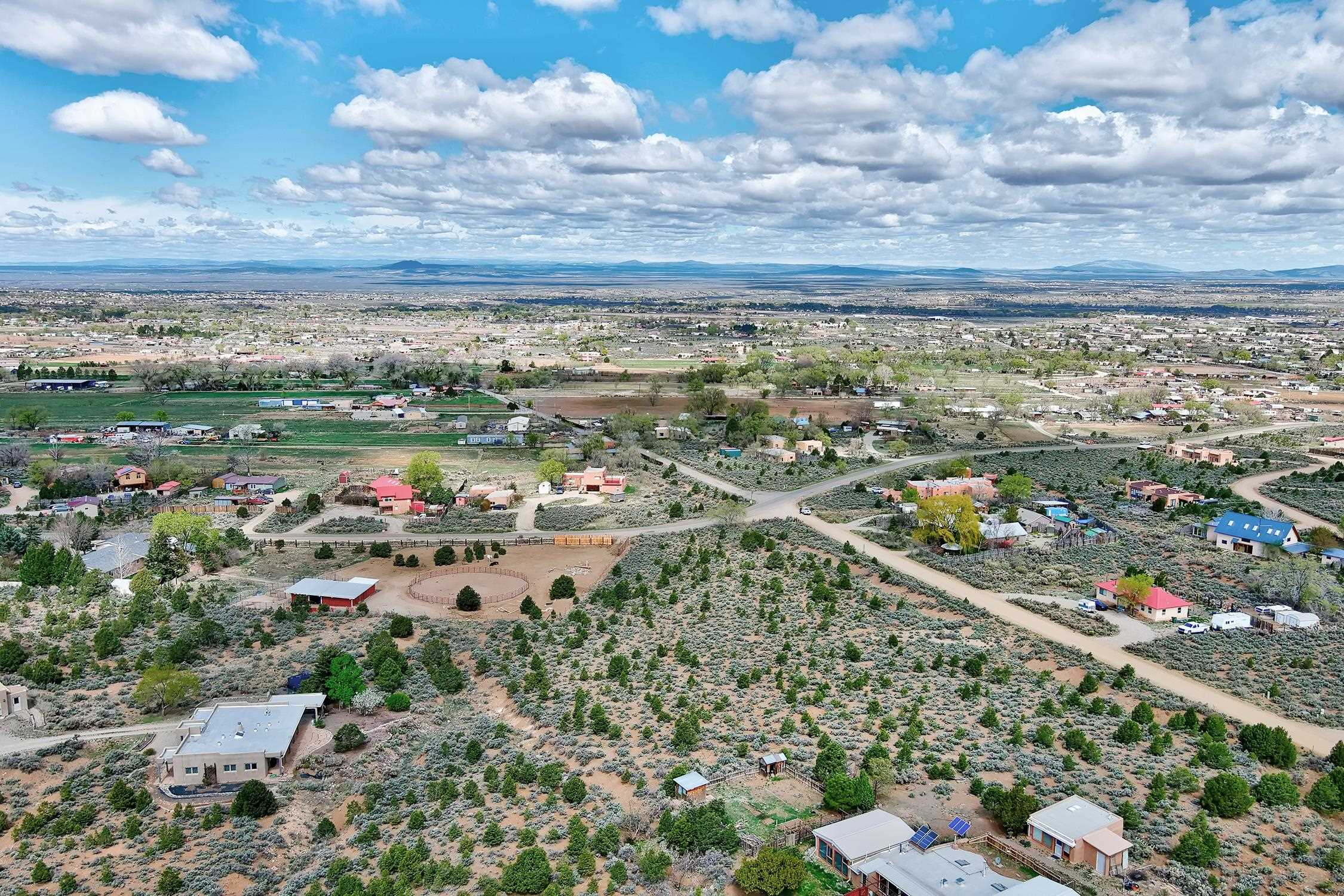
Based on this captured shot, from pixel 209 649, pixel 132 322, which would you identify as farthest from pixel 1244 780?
pixel 132 322

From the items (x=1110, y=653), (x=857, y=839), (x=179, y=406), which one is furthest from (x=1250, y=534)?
(x=179, y=406)

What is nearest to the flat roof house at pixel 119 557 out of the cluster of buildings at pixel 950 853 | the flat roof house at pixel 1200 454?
the cluster of buildings at pixel 950 853

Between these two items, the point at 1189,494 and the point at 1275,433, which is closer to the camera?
the point at 1189,494

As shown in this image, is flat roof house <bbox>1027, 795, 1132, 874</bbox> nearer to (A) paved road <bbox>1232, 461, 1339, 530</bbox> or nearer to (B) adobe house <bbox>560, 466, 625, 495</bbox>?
(A) paved road <bbox>1232, 461, 1339, 530</bbox>

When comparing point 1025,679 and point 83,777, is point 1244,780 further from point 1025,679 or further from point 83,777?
point 83,777

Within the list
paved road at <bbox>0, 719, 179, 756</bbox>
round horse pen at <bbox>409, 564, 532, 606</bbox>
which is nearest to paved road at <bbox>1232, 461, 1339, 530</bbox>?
round horse pen at <bbox>409, 564, 532, 606</bbox>

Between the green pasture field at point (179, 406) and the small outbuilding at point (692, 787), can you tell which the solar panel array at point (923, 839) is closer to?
the small outbuilding at point (692, 787)
